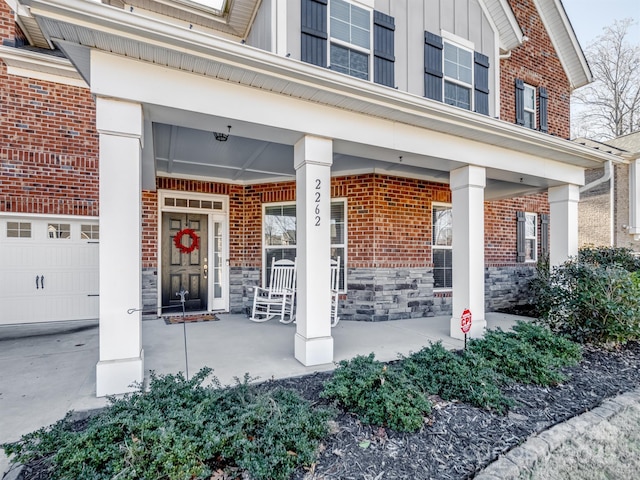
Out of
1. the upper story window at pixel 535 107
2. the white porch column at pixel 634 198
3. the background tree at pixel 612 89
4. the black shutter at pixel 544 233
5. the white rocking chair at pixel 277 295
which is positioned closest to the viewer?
the white rocking chair at pixel 277 295

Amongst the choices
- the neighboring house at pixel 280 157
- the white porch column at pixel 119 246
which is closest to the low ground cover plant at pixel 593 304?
the neighboring house at pixel 280 157

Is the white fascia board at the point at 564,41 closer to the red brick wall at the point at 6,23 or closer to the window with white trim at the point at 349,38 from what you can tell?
the window with white trim at the point at 349,38

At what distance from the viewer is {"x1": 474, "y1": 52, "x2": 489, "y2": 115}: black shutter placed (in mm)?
6031

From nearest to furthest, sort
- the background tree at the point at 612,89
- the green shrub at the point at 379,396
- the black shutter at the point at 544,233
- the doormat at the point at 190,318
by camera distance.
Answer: the green shrub at the point at 379,396 → the doormat at the point at 190,318 → the black shutter at the point at 544,233 → the background tree at the point at 612,89

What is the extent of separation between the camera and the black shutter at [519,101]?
7852mm

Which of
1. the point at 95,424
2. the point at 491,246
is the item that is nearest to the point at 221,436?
the point at 95,424

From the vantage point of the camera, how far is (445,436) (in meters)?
2.44

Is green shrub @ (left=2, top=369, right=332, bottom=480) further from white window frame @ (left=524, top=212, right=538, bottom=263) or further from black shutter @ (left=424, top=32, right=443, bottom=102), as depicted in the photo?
white window frame @ (left=524, top=212, right=538, bottom=263)

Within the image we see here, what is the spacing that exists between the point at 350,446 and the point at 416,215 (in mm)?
4968

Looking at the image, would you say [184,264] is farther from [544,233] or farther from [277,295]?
[544,233]

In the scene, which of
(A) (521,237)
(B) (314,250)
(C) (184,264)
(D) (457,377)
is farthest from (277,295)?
(A) (521,237)

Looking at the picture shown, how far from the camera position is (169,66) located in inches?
119

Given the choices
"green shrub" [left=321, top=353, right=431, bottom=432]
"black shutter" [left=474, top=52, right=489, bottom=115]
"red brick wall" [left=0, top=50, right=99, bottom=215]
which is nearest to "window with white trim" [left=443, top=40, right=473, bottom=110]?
"black shutter" [left=474, top=52, right=489, bottom=115]

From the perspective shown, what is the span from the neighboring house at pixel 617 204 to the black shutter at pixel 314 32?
10.1 m
